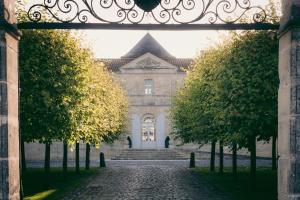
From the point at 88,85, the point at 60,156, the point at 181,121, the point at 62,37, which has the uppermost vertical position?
the point at 62,37

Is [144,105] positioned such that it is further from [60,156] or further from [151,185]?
[151,185]

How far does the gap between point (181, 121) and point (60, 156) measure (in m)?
19.7

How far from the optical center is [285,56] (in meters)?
5.46

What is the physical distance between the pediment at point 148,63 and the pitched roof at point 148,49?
14.4 ft

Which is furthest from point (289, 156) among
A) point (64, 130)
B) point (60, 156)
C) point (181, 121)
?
point (60, 156)

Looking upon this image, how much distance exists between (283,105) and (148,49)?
4880cm

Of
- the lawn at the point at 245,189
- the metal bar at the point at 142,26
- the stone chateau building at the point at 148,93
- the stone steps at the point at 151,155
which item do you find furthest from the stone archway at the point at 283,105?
the stone chateau building at the point at 148,93

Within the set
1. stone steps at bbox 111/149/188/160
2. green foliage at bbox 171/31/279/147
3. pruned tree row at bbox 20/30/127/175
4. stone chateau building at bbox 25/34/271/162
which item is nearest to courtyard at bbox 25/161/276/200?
green foliage at bbox 171/31/279/147

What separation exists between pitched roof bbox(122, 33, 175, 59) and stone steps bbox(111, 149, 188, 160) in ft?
46.0

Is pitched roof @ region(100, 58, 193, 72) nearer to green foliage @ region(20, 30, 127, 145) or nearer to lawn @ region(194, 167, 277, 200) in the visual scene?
lawn @ region(194, 167, 277, 200)

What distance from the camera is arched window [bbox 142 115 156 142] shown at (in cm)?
4853

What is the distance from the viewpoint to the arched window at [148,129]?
48531 millimetres

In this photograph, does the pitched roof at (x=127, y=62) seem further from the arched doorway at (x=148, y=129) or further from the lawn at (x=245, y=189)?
the lawn at (x=245, y=189)

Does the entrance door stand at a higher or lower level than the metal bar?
lower
